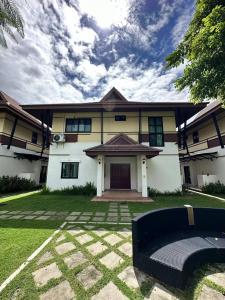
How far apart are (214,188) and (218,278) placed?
1121cm

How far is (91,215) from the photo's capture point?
5895 mm

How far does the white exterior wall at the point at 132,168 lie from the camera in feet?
35.9

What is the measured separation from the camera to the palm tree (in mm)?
5900

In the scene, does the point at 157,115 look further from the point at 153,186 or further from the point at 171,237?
the point at 171,237

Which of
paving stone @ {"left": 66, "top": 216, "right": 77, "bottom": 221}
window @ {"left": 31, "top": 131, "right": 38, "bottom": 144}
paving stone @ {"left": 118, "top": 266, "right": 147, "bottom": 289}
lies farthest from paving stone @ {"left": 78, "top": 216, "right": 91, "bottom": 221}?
window @ {"left": 31, "top": 131, "right": 38, "bottom": 144}

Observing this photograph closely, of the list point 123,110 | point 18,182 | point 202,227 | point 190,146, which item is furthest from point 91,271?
point 190,146


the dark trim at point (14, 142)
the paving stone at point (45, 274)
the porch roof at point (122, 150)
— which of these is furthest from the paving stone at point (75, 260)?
the dark trim at point (14, 142)

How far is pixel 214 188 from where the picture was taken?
11.5 metres

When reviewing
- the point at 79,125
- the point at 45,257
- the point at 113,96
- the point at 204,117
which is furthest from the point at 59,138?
the point at 204,117

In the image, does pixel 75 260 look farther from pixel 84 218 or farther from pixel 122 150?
pixel 122 150

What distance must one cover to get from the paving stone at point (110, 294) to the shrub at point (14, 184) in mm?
12358

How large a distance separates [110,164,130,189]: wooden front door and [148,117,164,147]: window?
9.74ft

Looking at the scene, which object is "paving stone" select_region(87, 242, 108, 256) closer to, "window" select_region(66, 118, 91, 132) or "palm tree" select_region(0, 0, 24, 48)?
"palm tree" select_region(0, 0, 24, 48)

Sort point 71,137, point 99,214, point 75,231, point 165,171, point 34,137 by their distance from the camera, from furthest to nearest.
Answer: point 34,137 < point 71,137 < point 165,171 < point 99,214 < point 75,231
